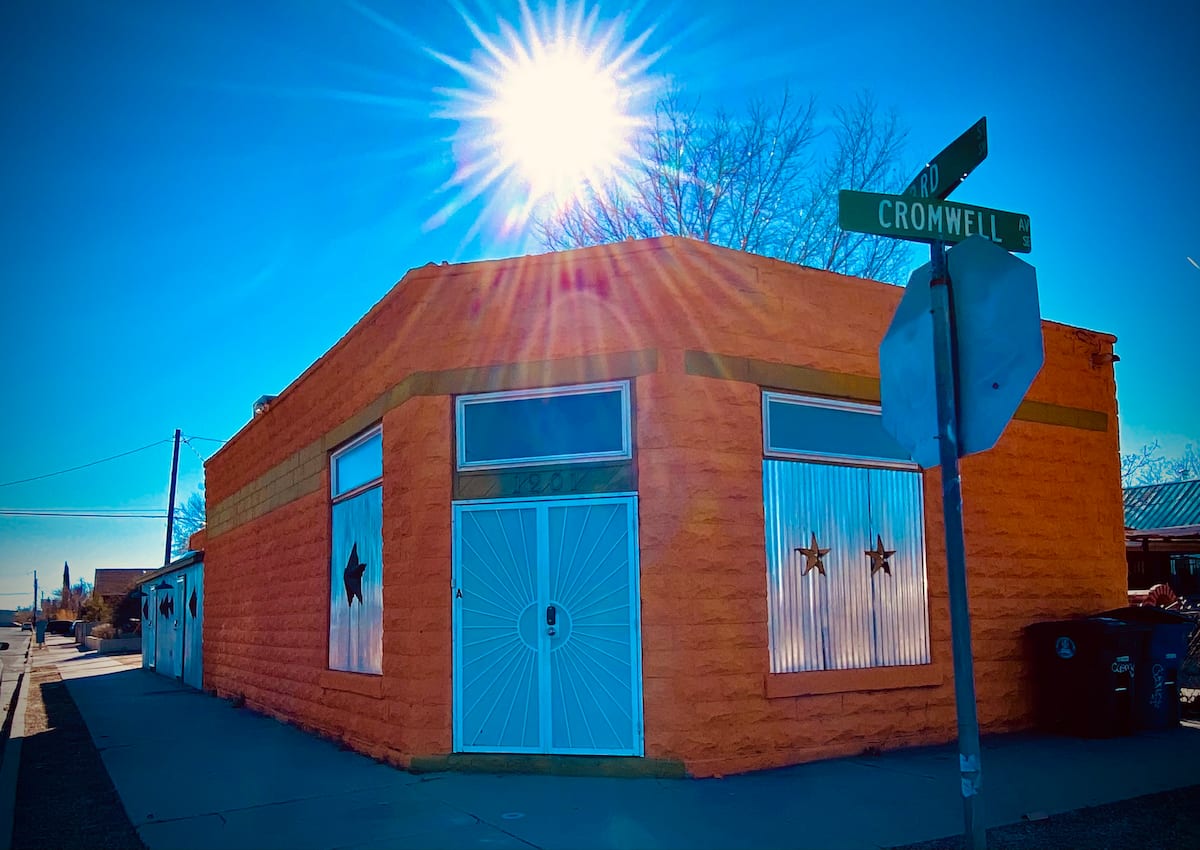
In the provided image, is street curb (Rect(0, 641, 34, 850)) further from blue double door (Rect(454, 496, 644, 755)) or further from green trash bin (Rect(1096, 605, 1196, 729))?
green trash bin (Rect(1096, 605, 1196, 729))

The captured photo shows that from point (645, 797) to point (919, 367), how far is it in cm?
417

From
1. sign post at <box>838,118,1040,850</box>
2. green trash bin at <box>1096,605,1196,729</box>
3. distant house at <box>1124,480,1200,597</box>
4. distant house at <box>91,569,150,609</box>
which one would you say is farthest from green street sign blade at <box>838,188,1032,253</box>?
distant house at <box>91,569,150,609</box>

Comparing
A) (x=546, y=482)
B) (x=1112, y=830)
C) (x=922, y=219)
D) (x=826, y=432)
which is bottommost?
(x=1112, y=830)

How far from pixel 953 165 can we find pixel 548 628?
5195mm

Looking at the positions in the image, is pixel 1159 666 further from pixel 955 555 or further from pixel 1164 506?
pixel 1164 506

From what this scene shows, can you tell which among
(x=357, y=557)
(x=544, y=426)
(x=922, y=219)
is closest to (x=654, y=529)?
(x=544, y=426)

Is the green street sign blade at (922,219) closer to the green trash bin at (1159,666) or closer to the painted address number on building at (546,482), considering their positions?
the painted address number on building at (546,482)

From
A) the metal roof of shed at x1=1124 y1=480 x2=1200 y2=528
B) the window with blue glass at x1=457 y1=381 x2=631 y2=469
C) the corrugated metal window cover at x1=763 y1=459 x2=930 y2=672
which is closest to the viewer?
the window with blue glass at x1=457 y1=381 x2=631 y2=469

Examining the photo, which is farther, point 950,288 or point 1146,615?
point 1146,615

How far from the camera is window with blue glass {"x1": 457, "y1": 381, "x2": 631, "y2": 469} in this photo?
8.48 meters

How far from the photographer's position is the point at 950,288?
454cm

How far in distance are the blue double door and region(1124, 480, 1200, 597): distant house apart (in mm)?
18393

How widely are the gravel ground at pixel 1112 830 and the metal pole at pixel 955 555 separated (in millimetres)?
1897

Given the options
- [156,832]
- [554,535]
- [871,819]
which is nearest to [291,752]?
[156,832]
